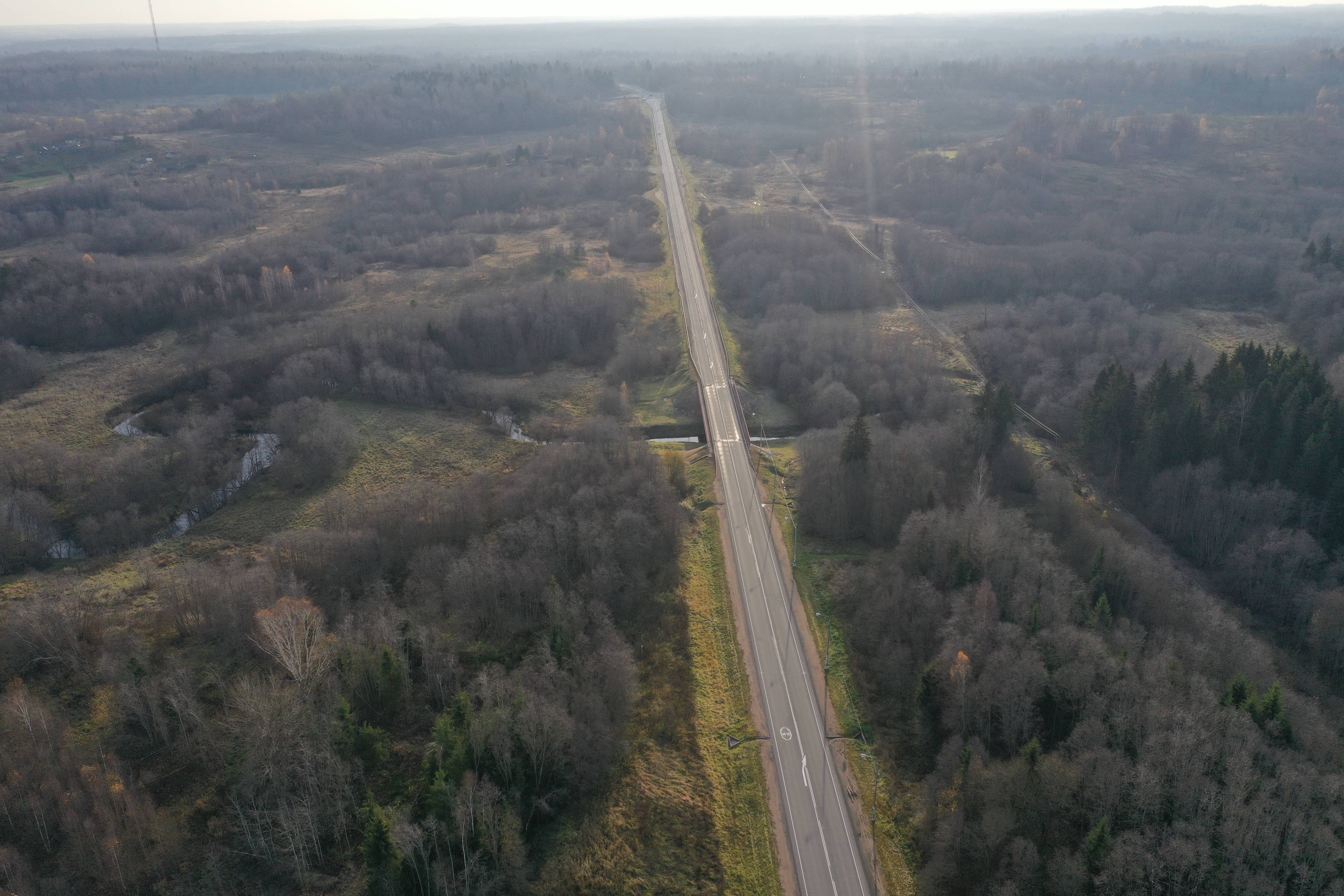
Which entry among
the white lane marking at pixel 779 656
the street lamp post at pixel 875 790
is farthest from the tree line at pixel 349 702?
the street lamp post at pixel 875 790

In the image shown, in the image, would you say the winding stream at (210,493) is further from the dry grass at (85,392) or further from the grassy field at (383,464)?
the dry grass at (85,392)

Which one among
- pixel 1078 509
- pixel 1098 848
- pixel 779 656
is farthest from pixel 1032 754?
pixel 1078 509

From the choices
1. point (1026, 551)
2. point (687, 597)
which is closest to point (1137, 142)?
point (1026, 551)

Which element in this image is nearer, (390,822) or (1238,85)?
(390,822)

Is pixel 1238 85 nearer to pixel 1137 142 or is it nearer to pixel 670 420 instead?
pixel 1137 142

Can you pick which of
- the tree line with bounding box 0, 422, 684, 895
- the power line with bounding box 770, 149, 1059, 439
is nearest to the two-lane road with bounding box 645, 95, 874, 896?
the tree line with bounding box 0, 422, 684, 895

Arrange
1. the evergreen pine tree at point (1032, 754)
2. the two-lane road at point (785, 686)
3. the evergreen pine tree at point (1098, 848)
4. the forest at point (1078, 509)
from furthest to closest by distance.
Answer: the two-lane road at point (785, 686) < the evergreen pine tree at point (1032, 754) < the forest at point (1078, 509) < the evergreen pine tree at point (1098, 848)
